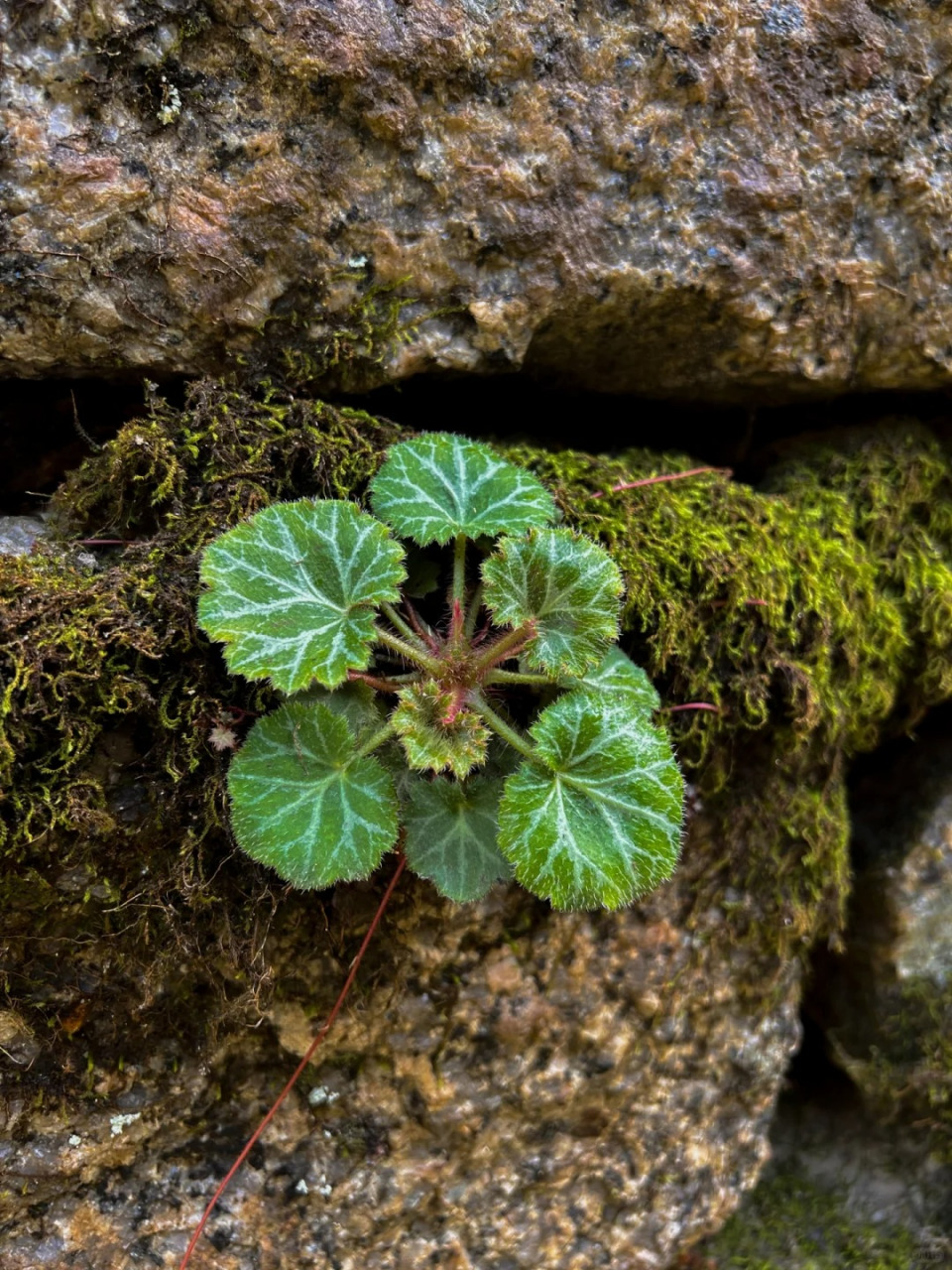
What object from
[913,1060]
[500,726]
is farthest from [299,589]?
[913,1060]

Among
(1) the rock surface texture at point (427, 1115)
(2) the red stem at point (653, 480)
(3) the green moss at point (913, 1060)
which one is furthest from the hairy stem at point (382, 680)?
(3) the green moss at point (913, 1060)

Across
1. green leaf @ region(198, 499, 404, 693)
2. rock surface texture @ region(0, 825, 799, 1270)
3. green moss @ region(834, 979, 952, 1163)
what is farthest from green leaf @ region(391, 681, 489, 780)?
green moss @ region(834, 979, 952, 1163)

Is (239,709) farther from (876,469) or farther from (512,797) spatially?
(876,469)

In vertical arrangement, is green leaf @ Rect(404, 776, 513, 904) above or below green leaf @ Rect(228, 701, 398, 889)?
below

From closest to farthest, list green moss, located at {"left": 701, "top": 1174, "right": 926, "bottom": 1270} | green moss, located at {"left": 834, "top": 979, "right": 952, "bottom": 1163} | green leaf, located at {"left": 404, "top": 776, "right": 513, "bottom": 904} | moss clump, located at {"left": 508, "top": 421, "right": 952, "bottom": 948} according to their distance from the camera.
→ green leaf, located at {"left": 404, "top": 776, "right": 513, "bottom": 904}, moss clump, located at {"left": 508, "top": 421, "right": 952, "bottom": 948}, green moss, located at {"left": 834, "top": 979, "right": 952, "bottom": 1163}, green moss, located at {"left": 701, "top": 1174, "right": 926, "bottom": 1270}

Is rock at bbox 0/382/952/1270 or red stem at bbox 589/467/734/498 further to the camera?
red stem at bbox 589/467/734/498

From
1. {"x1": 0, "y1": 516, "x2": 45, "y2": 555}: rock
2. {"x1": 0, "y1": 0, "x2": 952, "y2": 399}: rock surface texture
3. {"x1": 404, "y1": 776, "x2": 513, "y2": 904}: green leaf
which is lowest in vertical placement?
{"x1": 404, "y1": 776, "x2": 513, "y2": 904}: green leaf

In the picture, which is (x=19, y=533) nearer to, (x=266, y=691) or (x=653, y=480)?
(x=266, y=691)

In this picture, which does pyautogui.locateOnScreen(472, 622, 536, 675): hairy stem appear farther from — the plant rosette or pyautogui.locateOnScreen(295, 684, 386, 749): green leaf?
pyautogui.locateOnScreen(295, 684, 386, 749): green leaf

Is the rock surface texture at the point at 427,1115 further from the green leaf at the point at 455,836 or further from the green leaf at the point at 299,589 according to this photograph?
the green leaf at the point at 299,589
